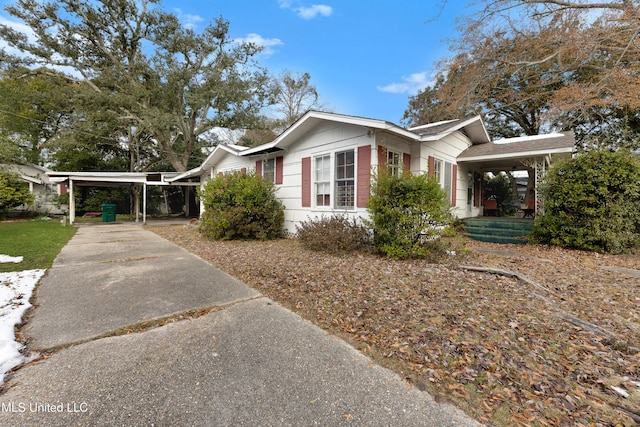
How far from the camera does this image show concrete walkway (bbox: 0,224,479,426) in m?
1.67

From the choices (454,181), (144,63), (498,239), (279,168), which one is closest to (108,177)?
(144,63)

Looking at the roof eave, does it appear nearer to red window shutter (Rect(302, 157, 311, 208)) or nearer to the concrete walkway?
red window shutter (Rect(302, 157, 311, 208))

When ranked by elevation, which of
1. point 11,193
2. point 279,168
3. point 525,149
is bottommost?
point 11,193

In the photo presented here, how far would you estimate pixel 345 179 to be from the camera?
7.33m

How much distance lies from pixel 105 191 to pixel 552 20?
27660mm

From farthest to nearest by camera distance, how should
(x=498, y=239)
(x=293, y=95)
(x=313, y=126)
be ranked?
(x=293, y=95) < (x=313, y=126) < (x=498, y=239)

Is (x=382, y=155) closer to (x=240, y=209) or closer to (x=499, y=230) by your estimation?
(x=240, y=209)

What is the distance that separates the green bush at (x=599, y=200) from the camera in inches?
224

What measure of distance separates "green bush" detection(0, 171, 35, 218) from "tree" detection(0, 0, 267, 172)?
4.94 metres

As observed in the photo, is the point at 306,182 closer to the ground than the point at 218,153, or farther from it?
closer to the ground

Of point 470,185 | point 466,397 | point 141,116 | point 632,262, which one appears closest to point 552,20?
point 470,185

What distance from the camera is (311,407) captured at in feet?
5.73

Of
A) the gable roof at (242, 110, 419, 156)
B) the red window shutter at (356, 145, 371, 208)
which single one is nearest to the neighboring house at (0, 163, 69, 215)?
the gable roof at (242, 110, 419, 156)

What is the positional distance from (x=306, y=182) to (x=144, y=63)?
17.0 meters
